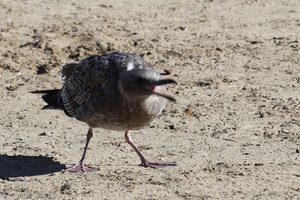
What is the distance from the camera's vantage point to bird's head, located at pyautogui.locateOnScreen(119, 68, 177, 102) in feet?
26.4

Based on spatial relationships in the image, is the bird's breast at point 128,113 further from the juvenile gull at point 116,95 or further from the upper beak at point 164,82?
the upper beak at point 164,82

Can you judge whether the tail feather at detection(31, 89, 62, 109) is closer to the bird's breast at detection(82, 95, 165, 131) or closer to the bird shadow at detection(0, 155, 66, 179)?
the bird shadow at detection(0, 155, 66, 179)

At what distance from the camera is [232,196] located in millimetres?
8117

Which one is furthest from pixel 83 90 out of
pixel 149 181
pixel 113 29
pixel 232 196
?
pixel 113 29

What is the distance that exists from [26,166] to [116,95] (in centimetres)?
115

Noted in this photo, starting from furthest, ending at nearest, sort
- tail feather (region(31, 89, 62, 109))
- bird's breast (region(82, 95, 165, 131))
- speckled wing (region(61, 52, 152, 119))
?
tail feather (region(31, 89, 62, 109)), speckled wing (region(61, 52, 152, 119)), bird's breast (region(82, 95, 165, 131))

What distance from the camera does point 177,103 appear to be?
10.6 metres

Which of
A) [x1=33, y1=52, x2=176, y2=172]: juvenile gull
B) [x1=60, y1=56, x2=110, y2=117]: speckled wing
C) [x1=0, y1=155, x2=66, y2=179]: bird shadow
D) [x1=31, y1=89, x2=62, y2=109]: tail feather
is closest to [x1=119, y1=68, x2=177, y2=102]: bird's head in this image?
[x1=33, y1=52, x2=176, y2=172]: juvenile gull

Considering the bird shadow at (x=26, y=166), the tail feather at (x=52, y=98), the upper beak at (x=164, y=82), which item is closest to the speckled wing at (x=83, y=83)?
the tail feather at (x=52, y=98)

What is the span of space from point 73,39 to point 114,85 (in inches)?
182

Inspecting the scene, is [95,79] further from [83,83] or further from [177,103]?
[177,103]

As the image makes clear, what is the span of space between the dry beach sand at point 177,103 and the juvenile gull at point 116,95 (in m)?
0.38

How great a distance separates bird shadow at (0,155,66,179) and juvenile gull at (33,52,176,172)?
20cm

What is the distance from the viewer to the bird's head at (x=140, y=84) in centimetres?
805
